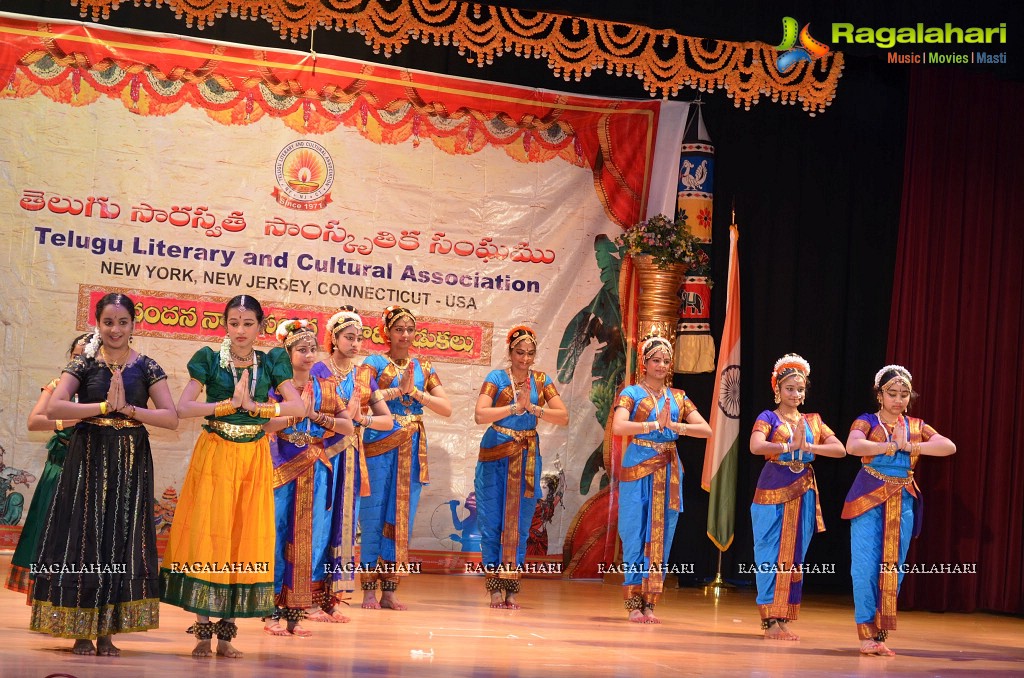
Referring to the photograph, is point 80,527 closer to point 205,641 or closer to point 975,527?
point 205,641

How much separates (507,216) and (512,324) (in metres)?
0.75

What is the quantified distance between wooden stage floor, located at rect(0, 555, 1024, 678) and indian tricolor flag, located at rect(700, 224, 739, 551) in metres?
0.76

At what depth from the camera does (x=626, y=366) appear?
827 centimetres

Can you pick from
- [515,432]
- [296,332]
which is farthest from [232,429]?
[515,432]

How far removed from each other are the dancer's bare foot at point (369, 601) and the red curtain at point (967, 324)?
3.57 metres

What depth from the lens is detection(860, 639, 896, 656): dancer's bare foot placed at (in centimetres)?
553

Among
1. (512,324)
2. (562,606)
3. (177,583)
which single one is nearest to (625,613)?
(562,606)

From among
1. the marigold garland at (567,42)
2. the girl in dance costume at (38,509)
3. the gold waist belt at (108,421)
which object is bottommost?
the girl in dance costume at (38,509)

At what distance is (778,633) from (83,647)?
10.9ft

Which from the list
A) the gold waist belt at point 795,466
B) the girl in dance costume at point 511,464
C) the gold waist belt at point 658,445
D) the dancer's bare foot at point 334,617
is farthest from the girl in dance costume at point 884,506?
the dancer's bare foot at point 334,617

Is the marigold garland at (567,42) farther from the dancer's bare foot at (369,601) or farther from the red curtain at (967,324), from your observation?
the dancer's bare foot at (369,601)

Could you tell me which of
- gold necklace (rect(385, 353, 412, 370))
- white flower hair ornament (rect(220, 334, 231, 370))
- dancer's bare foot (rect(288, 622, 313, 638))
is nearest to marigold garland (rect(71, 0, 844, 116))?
gold necklace (rect(385, 353, 412, 370))

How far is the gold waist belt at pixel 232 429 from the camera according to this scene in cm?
447

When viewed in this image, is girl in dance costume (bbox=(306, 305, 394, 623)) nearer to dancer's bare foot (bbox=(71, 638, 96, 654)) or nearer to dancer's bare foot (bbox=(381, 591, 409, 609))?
dancer's bare foot (bbox=(381, 591, 409, 609))
